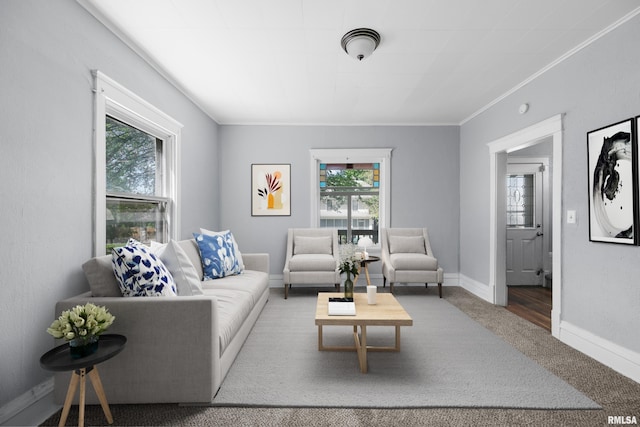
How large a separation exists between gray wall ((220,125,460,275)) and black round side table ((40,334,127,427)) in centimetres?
346

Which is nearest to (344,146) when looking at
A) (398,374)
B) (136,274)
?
(398,374)

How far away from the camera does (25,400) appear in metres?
1.74

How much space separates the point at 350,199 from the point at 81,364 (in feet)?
14.5

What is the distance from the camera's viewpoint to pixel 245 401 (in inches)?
76.5

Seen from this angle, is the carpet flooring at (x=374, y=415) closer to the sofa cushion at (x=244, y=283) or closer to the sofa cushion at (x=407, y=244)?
the sofa cushion at (x=244, y=283)

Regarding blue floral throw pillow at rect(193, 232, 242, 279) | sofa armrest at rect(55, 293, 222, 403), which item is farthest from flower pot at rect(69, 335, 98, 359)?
blue floral throw pillow at rect(193, 232, 242, 279)

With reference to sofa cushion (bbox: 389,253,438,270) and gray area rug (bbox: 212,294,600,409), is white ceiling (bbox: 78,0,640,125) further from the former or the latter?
gray area rug (bbox: 212,294,600,409)

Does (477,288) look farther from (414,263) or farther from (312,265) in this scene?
(312,265)

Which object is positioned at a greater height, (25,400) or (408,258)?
(408,258)

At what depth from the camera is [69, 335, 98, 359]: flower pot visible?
154 cm

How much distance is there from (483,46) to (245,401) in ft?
10.5

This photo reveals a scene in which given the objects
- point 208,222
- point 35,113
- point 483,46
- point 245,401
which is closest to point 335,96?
point 483,46

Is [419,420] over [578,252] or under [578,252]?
under

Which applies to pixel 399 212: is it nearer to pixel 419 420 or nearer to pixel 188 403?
pixel 419 420
